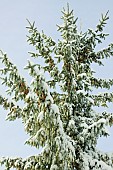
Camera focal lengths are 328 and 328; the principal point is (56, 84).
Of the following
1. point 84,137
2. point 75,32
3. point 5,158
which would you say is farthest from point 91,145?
point 75,32

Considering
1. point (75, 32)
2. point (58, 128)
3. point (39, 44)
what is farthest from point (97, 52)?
point (58, 128)

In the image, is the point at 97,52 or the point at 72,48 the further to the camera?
the point at 97,52

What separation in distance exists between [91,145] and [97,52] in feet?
12.2

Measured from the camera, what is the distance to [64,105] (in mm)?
10406

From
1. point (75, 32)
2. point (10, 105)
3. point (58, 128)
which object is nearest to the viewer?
point (58, 128)

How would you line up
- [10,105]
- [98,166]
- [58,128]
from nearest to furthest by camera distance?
[58,128], [98,166], [10,105]

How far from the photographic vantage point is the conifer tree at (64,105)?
28.3 feet

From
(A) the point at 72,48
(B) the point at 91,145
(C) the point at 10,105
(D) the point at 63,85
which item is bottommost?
(B) the point at 91,145

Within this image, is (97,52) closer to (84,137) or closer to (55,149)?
(84,137)

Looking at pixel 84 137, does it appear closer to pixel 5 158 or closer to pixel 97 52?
pixel 5 158

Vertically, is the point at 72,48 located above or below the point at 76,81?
above

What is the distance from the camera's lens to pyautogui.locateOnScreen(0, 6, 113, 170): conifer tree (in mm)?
8641

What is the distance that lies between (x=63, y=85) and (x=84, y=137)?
196 centimetres

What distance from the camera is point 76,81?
1120 centimetres
